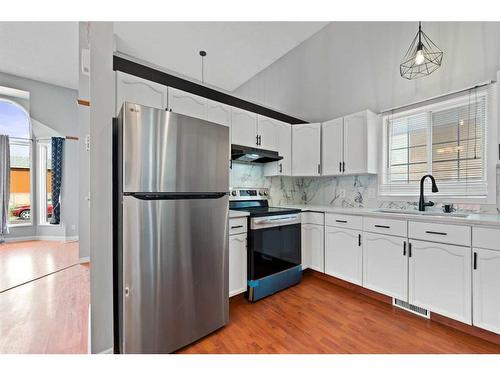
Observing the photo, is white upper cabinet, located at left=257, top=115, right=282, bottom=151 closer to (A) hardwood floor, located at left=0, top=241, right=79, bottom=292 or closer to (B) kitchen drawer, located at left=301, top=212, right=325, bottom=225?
(B) kitchen drawer, located at left=301, top=212, right=325, bottom=225

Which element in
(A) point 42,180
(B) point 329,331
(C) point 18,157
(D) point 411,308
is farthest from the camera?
(A) point 42,180

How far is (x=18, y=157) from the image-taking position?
15.8ft

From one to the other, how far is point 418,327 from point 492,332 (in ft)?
1.45

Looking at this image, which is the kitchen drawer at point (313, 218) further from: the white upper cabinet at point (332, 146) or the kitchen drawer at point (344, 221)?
the white upper cabinet at point (332, 146)

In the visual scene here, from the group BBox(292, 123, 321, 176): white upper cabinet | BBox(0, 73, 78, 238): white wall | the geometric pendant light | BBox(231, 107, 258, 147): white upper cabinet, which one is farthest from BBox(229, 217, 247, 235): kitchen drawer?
BBox(0, 73, 78, 238): white wall

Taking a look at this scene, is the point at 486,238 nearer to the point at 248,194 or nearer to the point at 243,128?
the point at 248,194

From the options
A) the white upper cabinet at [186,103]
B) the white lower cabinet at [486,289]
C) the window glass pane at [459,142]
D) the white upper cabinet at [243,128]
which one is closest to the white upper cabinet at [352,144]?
the window glass pane at [459,142]

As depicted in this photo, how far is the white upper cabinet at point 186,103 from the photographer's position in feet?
6.71

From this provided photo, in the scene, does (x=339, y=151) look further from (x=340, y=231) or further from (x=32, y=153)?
(x=32, y=153)

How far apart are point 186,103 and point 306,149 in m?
1.73

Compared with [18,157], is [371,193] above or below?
below

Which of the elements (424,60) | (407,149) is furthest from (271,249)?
(424,60)

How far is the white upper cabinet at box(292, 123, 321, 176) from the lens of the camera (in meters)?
3.05
